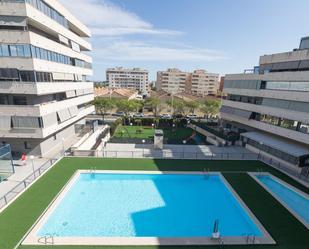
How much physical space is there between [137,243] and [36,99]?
2061 centimetres

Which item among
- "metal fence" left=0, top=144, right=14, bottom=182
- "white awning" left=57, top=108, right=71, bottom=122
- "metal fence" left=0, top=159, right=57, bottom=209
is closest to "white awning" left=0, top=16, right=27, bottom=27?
"white awning" left=57, top=108, right=71, bottom=122

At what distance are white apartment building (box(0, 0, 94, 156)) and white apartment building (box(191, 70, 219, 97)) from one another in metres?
102

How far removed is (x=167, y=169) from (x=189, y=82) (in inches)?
4440

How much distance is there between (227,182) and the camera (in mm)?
20594

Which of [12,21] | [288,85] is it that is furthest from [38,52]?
[288,85]

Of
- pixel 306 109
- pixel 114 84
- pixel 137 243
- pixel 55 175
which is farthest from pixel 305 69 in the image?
pixel 114 84

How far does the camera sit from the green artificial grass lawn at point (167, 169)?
42.4 feet

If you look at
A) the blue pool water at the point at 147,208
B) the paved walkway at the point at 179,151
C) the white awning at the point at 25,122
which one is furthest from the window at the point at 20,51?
the blue pool water at the point at 147,208

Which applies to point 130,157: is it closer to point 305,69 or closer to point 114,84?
point 305,69

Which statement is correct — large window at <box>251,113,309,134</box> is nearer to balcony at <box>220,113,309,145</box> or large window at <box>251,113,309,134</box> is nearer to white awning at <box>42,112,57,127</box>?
balcony at <box>220,113,309,145</box>

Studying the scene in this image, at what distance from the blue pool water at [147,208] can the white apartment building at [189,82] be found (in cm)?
10249

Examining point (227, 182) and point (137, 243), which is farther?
point (227, 182)

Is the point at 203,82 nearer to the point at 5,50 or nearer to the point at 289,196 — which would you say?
the point at 289,196

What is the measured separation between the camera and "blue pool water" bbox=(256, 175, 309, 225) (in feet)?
54.9
